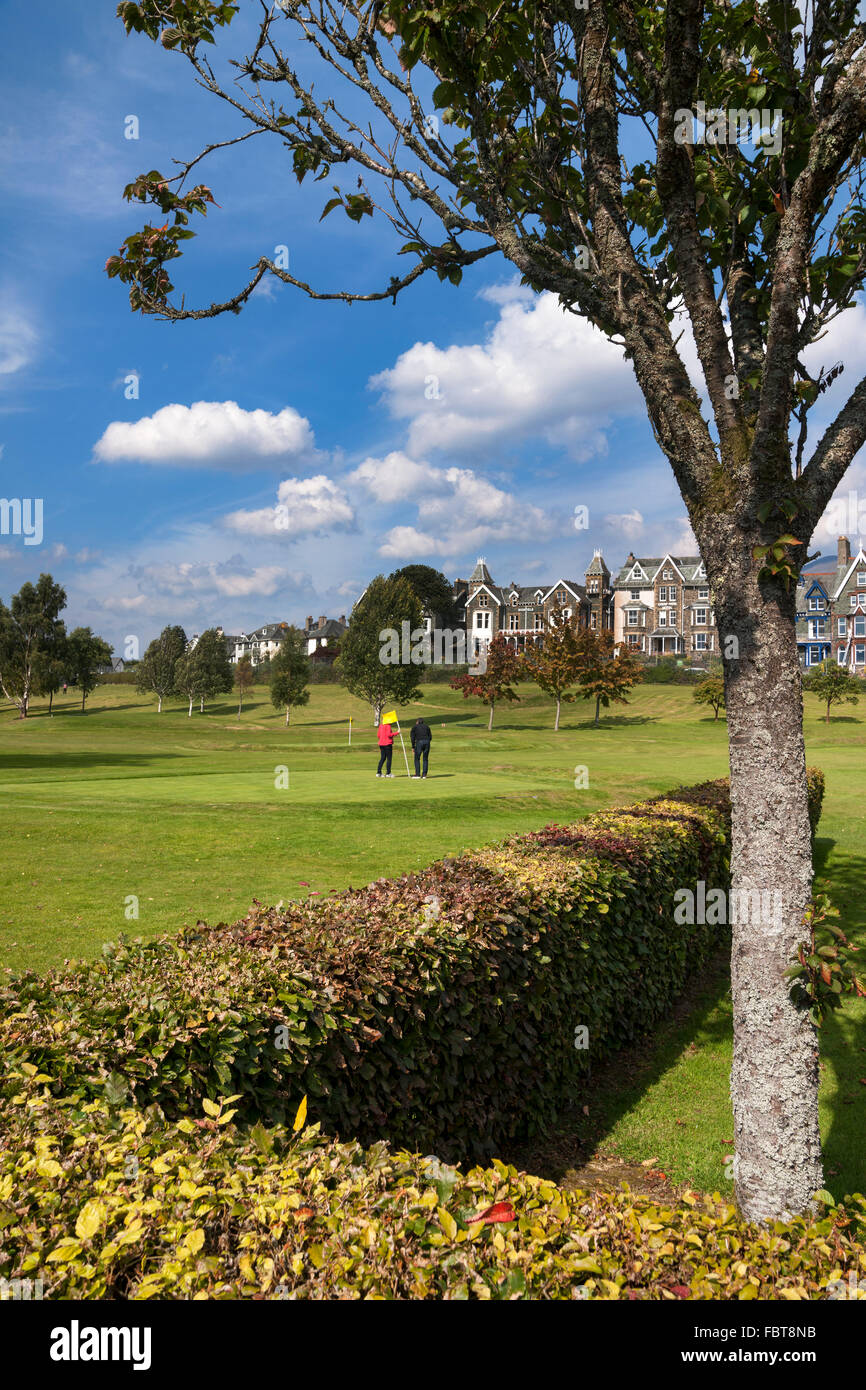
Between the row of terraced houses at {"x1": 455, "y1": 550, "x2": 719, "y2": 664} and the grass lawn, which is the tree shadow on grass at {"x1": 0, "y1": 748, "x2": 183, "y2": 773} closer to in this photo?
the grass lawn

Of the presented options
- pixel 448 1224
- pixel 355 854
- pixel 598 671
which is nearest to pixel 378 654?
pixel 598 671

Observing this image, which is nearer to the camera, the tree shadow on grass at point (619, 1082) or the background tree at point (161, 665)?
the tree shadow on grass at point (619, 1082)

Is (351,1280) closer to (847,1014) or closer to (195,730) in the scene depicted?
(847,1014)

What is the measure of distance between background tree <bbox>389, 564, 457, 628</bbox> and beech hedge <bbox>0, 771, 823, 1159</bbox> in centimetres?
10718

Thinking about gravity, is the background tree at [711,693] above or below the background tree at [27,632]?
below

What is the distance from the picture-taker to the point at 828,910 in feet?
15.6

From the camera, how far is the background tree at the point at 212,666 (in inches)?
3132

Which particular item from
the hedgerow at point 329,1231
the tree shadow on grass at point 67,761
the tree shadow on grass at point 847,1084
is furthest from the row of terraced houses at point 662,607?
the hedgerow at point 329,1231

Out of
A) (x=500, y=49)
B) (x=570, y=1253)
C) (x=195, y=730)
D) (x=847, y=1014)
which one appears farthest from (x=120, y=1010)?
(x=195, y=730)

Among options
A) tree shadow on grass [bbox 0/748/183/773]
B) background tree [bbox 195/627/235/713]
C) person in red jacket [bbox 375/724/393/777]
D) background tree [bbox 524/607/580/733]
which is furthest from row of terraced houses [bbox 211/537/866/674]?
person in red jacket [bbox 375/724/393/777]

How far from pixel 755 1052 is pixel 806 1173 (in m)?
0.79

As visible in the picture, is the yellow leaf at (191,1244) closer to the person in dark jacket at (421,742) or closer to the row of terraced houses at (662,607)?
the person in dark jacket at (421,742)

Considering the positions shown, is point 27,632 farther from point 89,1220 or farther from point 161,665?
point 89,1220

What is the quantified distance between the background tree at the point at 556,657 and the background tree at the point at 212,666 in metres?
34.7
